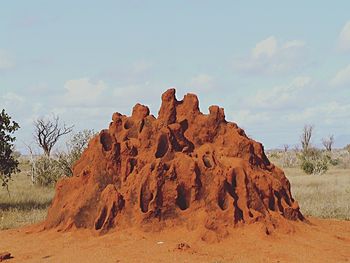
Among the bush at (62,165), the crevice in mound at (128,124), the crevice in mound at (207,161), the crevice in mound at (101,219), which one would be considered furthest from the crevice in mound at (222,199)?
the bush at (62,165)

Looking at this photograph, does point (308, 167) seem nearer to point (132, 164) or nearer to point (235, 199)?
point (235, 199)

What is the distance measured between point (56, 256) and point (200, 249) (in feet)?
7.22

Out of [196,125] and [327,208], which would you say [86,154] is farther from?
[327,208]

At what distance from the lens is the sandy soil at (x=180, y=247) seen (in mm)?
7656

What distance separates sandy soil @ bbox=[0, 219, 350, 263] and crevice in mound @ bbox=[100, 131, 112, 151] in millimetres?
1862

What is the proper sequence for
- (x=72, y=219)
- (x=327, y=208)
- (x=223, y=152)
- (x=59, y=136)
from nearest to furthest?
(x=72, y=219) → (x=223, y=152) → (x=327, y=208) → (x=59, y=136)

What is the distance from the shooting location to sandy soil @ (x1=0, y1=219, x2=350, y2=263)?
7.66 m

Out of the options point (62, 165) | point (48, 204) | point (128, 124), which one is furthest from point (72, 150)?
point (128, 124)

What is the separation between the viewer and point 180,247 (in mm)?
7992

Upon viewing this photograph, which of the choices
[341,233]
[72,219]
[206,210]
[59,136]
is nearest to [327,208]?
[341,233]

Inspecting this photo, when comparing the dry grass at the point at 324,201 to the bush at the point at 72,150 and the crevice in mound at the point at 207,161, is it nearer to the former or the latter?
the crevice in mound at the point at 207,161

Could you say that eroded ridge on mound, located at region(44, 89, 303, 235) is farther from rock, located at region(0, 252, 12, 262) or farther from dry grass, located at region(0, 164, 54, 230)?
dry grass, located at region(0, 164, 54, 230)

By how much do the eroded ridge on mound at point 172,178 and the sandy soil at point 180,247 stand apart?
308 millimetres

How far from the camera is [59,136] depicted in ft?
109
